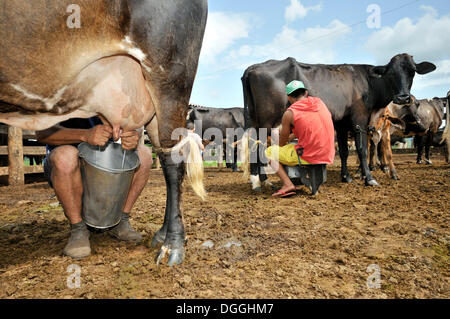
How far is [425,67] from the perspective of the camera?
5.74 m

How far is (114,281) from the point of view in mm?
1588

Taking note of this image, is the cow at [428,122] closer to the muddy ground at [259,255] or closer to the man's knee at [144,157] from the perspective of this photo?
the muddy ground at [259,255]

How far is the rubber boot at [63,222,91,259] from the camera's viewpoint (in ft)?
6.35

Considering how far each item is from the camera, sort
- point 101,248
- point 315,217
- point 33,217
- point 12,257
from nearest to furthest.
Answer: point 12,257 < point 101,248 < point 315,217 < point 33,217

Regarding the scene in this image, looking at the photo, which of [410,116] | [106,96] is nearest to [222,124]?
[410,116]

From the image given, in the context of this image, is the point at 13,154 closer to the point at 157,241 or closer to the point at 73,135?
the point at 73,135

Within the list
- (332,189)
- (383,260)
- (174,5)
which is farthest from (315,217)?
(174,5)

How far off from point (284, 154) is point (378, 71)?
9.91 ft

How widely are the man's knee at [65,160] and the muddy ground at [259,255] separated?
610 mm

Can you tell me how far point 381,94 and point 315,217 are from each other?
12.6 feet

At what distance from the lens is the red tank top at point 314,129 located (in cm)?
371

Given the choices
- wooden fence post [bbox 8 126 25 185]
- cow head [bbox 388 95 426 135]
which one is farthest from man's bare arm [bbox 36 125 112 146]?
cow head [bbox 388 95 426 135]
